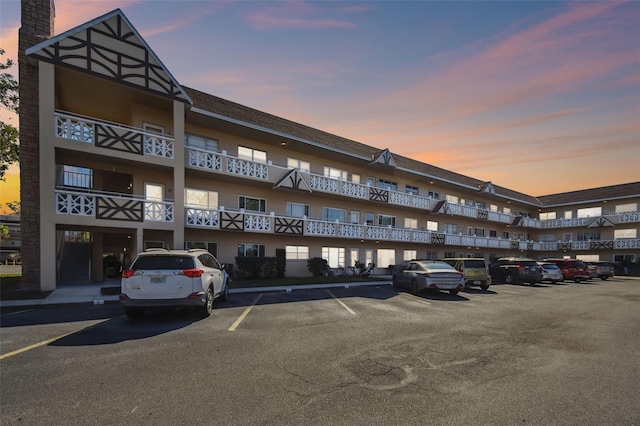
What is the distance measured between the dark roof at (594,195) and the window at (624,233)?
427 cm

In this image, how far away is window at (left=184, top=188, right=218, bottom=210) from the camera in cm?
1942

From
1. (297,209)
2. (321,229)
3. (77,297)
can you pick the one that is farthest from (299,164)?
(77,297)

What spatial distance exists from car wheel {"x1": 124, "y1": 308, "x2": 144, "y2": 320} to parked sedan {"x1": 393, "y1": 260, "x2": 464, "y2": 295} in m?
11.8

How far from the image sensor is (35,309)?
34.5 ft

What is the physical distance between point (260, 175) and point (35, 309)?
12.7 meters

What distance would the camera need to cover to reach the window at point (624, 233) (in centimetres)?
3966

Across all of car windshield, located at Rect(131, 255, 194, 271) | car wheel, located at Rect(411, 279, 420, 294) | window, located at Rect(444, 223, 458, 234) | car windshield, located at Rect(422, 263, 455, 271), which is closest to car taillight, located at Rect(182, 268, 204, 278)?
car windshield, located at Rect(131, 255, 194, 271)

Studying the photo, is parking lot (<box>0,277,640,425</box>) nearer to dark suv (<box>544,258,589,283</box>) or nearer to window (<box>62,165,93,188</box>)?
window (<box>62,165,93,188</box>)

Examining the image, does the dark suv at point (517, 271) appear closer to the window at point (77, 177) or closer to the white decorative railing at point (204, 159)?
the white decorative railing at point (204, 159)

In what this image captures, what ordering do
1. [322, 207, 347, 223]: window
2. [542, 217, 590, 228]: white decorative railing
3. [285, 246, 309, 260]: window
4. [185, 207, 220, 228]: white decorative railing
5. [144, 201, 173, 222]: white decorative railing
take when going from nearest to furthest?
[144, 201, 173, 222]: white decorative railing → [185, 207, 220, 228]: white decorative railing → [285, 246, 309, 260]: window → [322, 207, 347, 223]: window → [542, 217, 590, 228]: white decorative railing

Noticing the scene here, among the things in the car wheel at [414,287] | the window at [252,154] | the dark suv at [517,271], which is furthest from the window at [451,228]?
the window at [252,154]

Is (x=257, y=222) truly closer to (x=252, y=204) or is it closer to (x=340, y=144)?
(x=252, y=204)

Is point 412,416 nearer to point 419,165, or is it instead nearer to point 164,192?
point 164,192

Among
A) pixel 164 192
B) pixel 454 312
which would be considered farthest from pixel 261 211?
pixel 454 312
